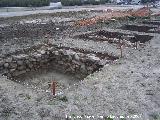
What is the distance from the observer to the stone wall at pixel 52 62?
42.3 feet

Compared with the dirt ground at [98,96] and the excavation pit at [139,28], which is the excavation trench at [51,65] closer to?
the dirt ground at [98,96]

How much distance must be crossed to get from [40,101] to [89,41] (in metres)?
8.69

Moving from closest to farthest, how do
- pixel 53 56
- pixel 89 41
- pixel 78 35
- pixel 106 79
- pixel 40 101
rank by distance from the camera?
pixel 40 101, pixel 106 79, pixel 53 56, pixel 89 41, pixel 78 35

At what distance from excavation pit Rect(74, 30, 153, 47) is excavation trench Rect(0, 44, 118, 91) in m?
2.95

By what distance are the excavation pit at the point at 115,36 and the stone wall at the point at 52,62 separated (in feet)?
10.8

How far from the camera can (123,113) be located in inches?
342

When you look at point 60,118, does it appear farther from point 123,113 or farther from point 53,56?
point 53,56

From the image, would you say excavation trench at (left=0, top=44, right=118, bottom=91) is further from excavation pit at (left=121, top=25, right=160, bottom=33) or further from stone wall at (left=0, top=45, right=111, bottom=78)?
excavation pit at (left=121, top=25, right=160, bottom=33)

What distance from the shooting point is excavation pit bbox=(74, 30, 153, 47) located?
18.0 m

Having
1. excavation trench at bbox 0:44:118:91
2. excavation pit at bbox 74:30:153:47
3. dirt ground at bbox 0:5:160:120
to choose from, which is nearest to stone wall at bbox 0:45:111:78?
excavation trench at bbox 0:44:118:91

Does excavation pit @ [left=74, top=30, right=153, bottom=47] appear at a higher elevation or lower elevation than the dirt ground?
higher

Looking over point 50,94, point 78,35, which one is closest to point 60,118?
point 50,94

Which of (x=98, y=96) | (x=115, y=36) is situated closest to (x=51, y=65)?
(x=98, y=96)

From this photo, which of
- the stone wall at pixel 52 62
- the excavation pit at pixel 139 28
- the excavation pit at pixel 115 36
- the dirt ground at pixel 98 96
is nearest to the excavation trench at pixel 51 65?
the stone wall at pixel 52 62
